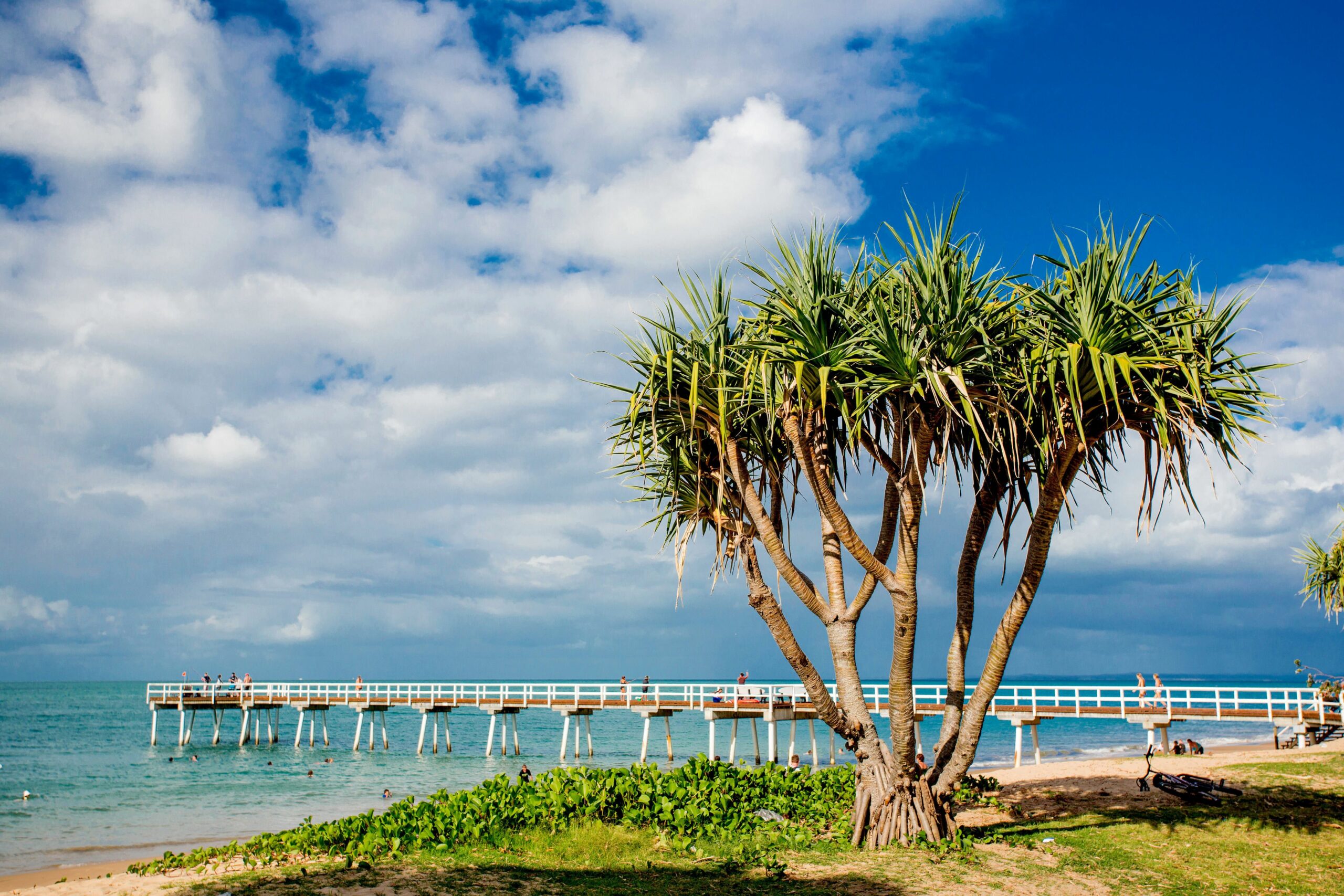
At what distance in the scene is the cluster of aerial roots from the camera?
12.6m

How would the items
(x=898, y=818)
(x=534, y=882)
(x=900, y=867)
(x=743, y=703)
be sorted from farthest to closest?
(x=743, y=703) < (x=898, y=818) < (x=900, y=867) < (x=534, y=882)

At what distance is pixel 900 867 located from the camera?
37.9ft

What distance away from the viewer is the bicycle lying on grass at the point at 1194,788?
15.3 metres

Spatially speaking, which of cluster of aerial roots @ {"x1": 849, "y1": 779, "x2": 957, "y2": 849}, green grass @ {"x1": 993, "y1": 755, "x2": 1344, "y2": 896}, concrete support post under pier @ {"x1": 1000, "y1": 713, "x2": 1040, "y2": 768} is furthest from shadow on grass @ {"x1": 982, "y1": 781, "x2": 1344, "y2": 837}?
concrete support post under pier @ {"x1": 1000, "y1": 713, "x2": 1040, "y2": 768}

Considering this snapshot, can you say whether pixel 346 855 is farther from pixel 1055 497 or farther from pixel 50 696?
pixel 50 696

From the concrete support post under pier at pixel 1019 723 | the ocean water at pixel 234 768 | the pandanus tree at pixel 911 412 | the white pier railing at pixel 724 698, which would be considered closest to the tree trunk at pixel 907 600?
the pandanus tree at pixel 911 412

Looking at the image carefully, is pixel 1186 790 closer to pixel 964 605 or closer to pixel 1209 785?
pixel 1209 785

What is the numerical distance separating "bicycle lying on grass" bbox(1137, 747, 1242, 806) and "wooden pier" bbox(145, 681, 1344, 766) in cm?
405

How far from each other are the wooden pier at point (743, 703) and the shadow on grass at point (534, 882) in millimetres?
6463

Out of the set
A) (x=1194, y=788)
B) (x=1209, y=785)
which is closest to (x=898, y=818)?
(x=1194, y=788)

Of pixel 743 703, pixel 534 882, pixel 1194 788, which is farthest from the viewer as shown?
pixel 743 703

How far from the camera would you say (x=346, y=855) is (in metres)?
11.0

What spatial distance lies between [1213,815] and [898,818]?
5737 mm

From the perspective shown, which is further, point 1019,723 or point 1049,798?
point 1019,723
